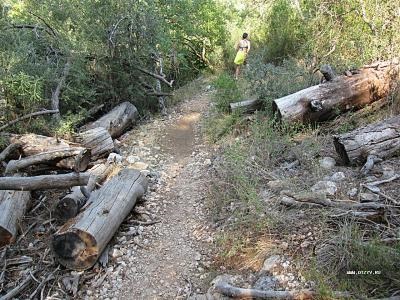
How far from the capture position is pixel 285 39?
29.3ft

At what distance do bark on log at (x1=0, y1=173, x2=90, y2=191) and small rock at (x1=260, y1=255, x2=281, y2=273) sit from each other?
1967mm

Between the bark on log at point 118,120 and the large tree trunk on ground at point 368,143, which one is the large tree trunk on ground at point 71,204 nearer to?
the bark on log at point 118,120

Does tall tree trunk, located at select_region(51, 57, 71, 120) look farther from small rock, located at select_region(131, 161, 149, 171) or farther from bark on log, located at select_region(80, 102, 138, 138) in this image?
small rock, located at select_region(131, 161, 149, 171)

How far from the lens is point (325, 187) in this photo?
3688 millimetres

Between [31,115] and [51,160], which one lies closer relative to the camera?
[51,160]

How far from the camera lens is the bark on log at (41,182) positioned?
10.9 feet

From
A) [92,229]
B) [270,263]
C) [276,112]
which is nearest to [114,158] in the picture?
[92,229]

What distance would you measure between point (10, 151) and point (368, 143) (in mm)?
4569

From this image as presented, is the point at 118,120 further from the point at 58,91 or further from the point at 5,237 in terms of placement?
the point at 5,237

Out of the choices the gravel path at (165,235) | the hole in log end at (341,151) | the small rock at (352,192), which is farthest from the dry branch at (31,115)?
the small rock at (352,192)

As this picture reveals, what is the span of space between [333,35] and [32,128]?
5.78 m

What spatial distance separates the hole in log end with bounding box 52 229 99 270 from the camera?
3324 mm

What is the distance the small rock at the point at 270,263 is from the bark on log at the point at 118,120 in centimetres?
407

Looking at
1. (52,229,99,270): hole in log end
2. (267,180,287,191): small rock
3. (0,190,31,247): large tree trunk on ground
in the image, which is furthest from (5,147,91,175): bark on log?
(267,180,287,191): small rock
